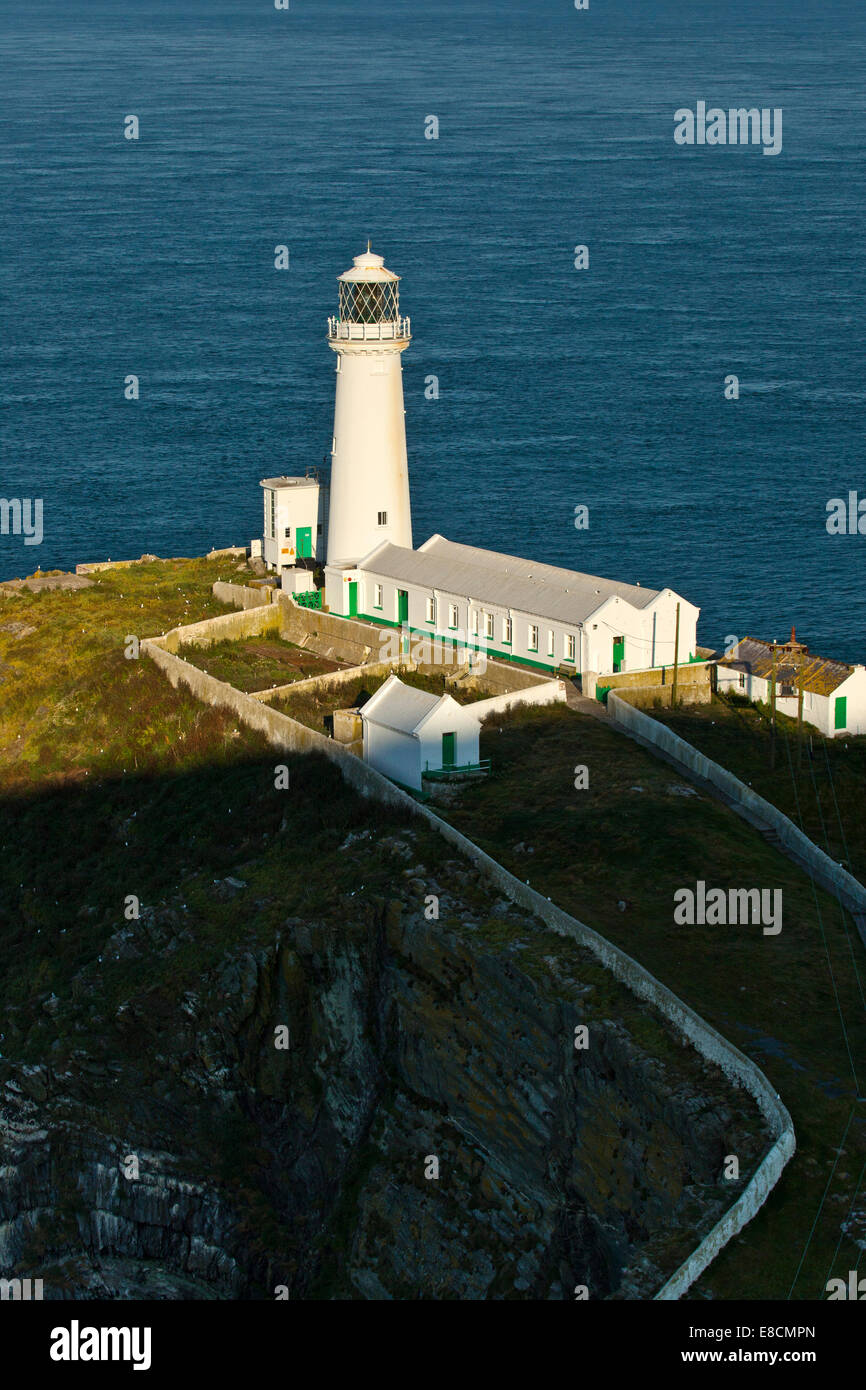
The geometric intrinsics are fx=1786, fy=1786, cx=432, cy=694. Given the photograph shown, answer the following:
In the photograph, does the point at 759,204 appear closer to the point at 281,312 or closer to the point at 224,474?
the point at 281,312

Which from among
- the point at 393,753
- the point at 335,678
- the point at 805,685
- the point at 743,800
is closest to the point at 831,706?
the point at 805,685

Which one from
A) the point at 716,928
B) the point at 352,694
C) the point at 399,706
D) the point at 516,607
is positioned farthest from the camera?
the point at 516,607

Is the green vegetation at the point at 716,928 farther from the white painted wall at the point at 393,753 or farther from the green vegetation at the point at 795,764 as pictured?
the green vegetation at the point at 795,764

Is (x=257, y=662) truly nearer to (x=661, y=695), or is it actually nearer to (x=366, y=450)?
(x=366, y=450)

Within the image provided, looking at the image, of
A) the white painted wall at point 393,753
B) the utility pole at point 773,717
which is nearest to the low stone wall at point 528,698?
the white painted wall at point 393,753

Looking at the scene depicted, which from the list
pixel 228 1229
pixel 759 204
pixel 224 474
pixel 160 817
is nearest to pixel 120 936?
pixel 160 817

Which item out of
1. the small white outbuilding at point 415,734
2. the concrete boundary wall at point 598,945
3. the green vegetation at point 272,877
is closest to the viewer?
the concrete boundary wall at point 598,945

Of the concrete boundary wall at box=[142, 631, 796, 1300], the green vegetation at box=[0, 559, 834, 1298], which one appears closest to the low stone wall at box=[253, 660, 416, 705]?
the green vegetation at box=[0, 559, 834, 1298]
